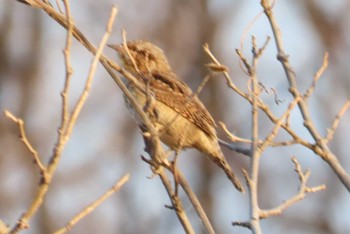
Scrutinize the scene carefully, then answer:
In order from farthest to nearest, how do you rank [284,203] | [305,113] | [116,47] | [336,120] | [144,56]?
1. [144,56]
2. [116,47]
3. [336,120]
4. [305,113]
5. [284,203]

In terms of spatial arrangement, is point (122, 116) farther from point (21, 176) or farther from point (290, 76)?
point (290, 76)

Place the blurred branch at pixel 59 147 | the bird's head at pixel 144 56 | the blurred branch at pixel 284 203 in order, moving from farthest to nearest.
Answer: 1. the bird's head at pixel 144 56
2. the blurred branch at pixel 284 203
3. the blurred branch at pixel 59 147

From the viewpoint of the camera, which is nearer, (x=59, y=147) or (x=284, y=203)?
(x=59, y=147)

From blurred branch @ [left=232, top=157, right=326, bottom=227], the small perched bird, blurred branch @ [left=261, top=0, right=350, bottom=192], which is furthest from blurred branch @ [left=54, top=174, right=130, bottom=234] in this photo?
the small perched bird

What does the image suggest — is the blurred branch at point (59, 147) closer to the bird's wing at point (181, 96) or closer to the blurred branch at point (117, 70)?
the blurred branch at point (117, 70)

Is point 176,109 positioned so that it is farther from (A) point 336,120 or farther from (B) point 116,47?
(A) point 336,120

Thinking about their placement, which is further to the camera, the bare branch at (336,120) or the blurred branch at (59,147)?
the bare branch at (336,120)

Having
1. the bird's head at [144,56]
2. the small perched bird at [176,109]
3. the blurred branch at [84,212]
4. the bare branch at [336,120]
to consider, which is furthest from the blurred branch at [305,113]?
the bird's head at [144,56]

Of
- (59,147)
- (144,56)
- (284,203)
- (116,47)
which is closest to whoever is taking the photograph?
(59,147)

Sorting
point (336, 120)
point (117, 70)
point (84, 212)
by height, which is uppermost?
point (117, 70)

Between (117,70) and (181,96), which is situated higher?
(181,96)

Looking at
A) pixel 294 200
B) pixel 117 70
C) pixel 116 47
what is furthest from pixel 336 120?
pixel 116 47

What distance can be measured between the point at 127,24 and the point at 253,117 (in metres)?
9.58

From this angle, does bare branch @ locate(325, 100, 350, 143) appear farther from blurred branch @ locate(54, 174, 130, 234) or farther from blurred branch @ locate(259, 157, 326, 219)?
blurred branch @ locate(54, 174, 130, 234)
